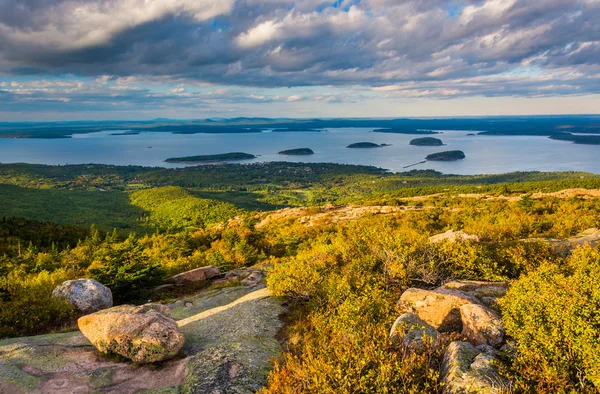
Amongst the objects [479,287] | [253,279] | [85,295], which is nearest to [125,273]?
[85,295]

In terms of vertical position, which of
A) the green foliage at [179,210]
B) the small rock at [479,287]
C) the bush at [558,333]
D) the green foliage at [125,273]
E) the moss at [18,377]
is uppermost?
the bush at [558,333]

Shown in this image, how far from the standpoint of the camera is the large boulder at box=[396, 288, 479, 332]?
1338cm

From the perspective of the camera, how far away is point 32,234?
58750 mm

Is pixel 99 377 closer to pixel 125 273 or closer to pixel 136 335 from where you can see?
pixel 136 335

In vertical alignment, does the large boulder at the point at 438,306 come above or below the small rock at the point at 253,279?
above

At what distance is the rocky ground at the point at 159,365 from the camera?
11414 millimetres

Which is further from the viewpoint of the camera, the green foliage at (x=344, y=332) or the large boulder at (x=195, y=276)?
the large boulder at (x=195, y=276)

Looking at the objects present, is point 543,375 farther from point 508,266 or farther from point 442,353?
point 508,266

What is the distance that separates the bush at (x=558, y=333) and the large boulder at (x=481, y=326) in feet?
2.02

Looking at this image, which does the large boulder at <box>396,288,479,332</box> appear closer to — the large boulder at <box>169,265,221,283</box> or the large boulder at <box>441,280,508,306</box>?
the large boulder at <box>441,280,508,306</box>

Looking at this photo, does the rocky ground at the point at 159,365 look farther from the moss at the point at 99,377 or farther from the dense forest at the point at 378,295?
the dense forest at the point at 378,295

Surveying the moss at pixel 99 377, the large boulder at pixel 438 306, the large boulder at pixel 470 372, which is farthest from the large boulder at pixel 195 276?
the large boulder at pixel 470 372

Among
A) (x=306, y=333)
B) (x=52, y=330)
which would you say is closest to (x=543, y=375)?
(x=306, y=333)

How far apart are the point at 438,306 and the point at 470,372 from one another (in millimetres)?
4965
